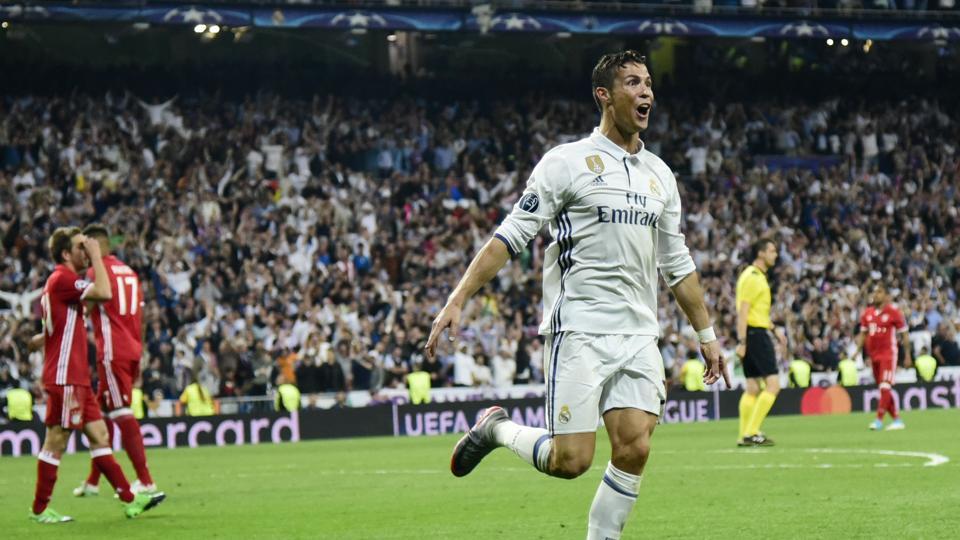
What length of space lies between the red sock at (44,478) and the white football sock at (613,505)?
5537 millimetres

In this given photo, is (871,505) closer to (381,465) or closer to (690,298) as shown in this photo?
(690,298)

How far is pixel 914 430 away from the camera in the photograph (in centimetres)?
2045

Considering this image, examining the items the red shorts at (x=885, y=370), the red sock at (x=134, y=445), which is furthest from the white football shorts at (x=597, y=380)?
the red shorts at (x=885, y=370)

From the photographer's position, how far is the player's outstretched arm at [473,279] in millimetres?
6793

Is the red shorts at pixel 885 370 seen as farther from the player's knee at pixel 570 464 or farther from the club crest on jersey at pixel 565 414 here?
the club crest on jersey at pixel 565 414

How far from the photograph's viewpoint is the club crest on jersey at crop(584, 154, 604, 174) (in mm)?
7410

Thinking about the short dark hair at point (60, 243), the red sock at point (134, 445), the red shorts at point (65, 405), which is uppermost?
the short dark hair at point (60, 243)

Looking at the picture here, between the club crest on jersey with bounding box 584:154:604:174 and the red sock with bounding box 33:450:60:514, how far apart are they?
564 centimetres

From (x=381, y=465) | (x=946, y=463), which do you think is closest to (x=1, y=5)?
(x=381, y=465)

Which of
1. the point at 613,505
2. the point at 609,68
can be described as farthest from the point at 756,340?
the point at 613,505

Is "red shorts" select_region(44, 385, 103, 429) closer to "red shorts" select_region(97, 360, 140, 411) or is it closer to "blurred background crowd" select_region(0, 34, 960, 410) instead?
"red shorts" select_region(97, 360, 140, 411)

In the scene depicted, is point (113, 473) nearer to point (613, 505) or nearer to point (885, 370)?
point (613, 505)

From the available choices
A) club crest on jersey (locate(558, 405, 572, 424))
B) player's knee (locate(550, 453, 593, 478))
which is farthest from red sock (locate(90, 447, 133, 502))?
club crest on jersey (locate(558, 405, 572, 424))

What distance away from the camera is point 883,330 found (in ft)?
71.9
